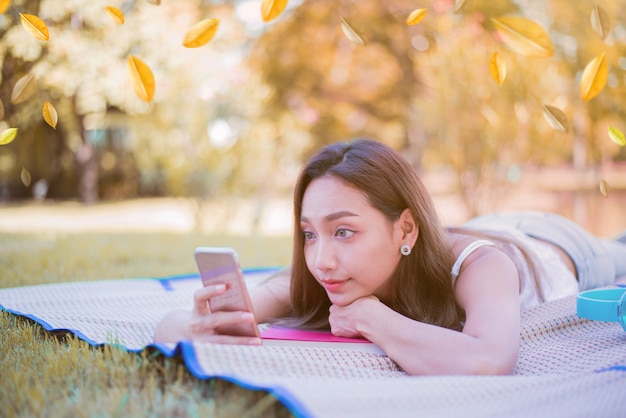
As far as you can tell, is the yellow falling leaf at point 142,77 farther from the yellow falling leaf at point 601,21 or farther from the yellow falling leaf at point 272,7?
the yellow falling leaf at point 601,21

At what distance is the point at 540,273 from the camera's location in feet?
10.1

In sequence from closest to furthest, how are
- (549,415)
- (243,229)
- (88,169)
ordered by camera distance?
1. (549,415)
2. (243,229)
3. (88,169)

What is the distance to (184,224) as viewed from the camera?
11.5 metres

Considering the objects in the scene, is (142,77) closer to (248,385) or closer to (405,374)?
(248,385)

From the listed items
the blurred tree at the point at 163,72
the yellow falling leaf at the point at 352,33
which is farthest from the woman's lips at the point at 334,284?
the blurred tree at the point at 163,72

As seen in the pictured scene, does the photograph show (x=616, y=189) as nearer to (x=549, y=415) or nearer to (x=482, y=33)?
(x=482, y=33)

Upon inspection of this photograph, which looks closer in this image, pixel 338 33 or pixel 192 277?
pixel 192 277

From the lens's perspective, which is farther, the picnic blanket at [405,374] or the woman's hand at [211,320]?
the woman's hand at [211,320]

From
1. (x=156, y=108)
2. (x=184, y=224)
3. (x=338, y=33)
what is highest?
(x=338, y=33)

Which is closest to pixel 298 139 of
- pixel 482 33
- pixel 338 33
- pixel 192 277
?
pixel 482 33

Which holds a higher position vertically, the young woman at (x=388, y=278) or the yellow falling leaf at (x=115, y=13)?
the yellow falling leaf at (x=115, y=13)

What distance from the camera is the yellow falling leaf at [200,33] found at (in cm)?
189

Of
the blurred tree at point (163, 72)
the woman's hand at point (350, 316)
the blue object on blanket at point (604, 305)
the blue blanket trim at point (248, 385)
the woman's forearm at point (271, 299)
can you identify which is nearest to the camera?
the blue blanket trim at point (248, 385)

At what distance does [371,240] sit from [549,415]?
32.1 inches
